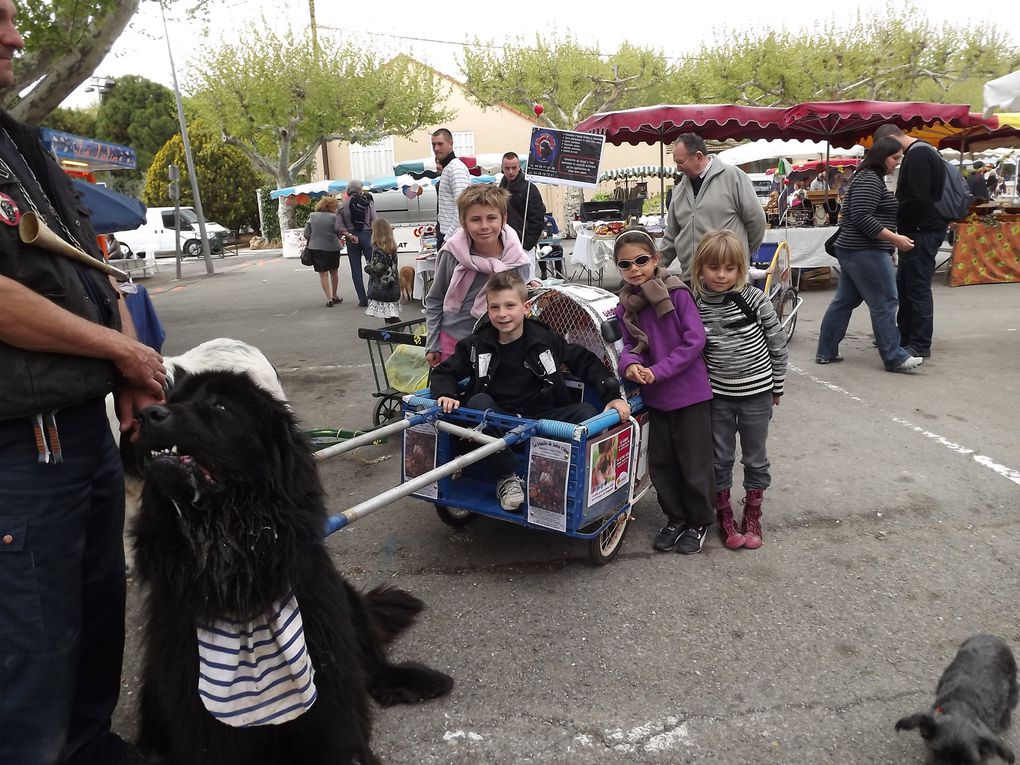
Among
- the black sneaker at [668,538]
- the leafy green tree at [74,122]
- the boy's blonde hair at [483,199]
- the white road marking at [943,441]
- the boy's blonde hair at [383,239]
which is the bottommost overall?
the white road marking at [943,441]

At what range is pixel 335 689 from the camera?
2135mm

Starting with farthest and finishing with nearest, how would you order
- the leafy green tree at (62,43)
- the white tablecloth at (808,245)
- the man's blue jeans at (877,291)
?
the white tablecloth at (808,245), the leafy green tree at (62,43), the man's blue jeans at (877,291)

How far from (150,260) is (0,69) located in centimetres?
2194

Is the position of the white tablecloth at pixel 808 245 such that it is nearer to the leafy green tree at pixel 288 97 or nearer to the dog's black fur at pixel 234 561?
the dog's black fur at pixel 234 561

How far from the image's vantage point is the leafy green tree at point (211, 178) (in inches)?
1350

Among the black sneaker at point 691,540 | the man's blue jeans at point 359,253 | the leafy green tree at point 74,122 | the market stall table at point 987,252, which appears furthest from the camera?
the leafy green tree at point 74,122

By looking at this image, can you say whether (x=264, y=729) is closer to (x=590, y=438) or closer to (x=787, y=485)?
(x=590, y=438)

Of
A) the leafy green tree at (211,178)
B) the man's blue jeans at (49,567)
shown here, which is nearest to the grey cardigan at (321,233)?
the man's blue jeans at (49,567)

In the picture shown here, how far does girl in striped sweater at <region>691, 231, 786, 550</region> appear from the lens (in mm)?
3705

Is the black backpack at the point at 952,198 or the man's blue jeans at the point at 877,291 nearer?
the man's blue jeans at the point at 877,291

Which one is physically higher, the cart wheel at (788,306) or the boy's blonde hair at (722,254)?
the boy's blonde hair at (722,254)

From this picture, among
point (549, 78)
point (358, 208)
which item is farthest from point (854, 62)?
point (358, 208)

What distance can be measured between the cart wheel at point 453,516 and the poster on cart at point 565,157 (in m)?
4.65

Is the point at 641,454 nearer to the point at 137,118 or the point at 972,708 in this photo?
the point at 972,708
